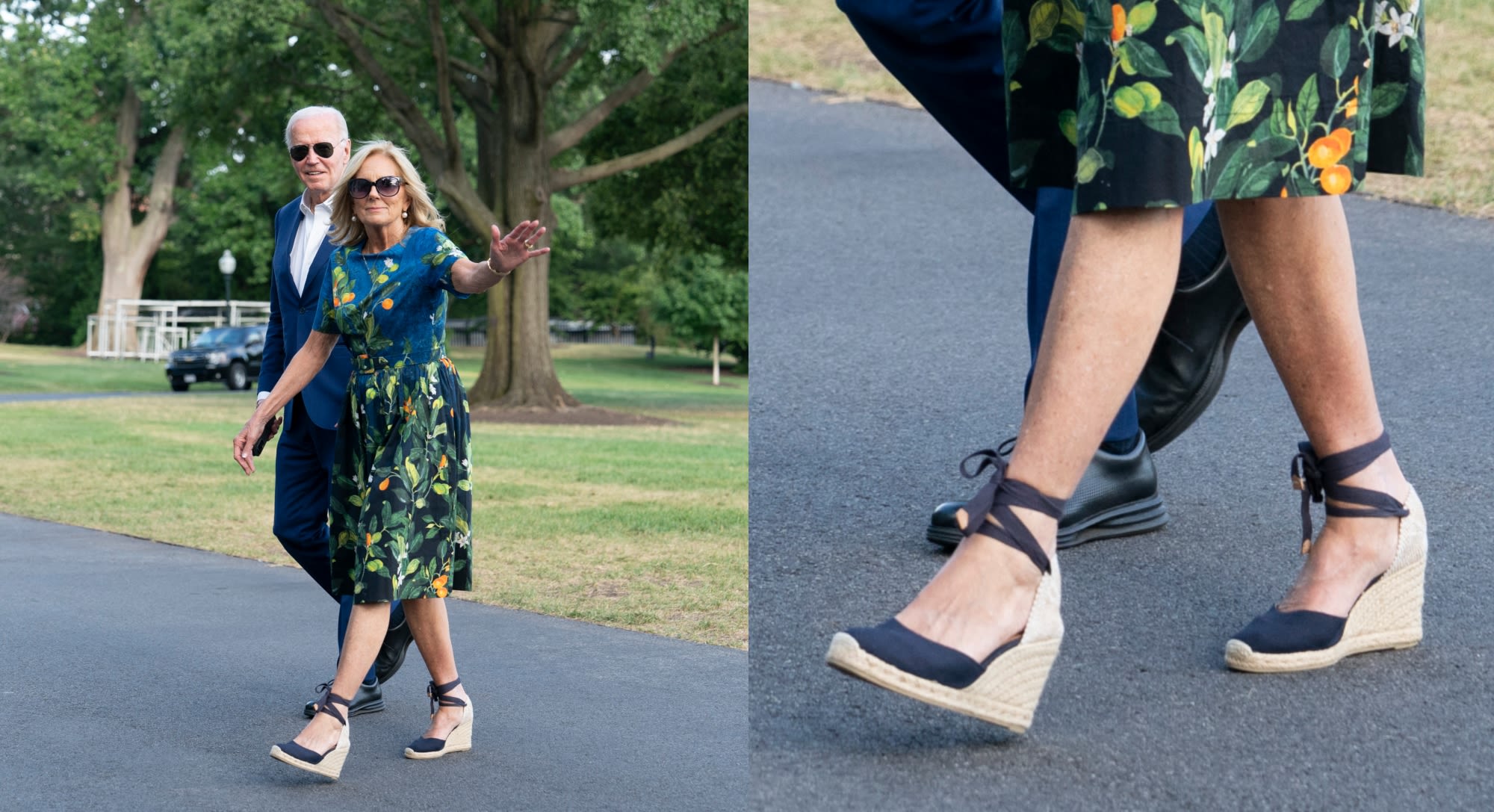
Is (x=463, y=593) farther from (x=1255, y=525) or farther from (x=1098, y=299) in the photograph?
(x=1098, y=299)

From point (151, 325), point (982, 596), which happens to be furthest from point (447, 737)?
point (151, 325)

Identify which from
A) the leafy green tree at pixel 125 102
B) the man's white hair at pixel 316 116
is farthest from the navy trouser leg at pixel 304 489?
the leafy green tree at pixel 125 102

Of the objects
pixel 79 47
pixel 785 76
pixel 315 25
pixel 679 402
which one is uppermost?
pixel 79 47

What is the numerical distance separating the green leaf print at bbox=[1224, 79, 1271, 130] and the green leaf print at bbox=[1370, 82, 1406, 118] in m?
0.42

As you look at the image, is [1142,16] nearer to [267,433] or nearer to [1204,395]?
[1204,395]

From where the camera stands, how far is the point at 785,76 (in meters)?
15.6

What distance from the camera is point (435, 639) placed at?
12.4 ft

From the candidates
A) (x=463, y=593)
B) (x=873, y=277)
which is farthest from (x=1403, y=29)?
(x=873, y=277)

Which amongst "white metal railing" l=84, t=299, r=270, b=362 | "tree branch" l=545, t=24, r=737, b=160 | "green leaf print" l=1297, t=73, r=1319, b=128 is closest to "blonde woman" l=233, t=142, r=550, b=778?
"green leaf print" l=1297, t=73, r=1319, b=128

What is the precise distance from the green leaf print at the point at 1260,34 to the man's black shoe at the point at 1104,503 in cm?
127

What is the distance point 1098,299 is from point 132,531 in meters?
7.42

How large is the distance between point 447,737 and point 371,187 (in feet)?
4.22

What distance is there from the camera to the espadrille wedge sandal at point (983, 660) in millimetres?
2314

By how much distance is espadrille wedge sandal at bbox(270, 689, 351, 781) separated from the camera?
3.33 m
